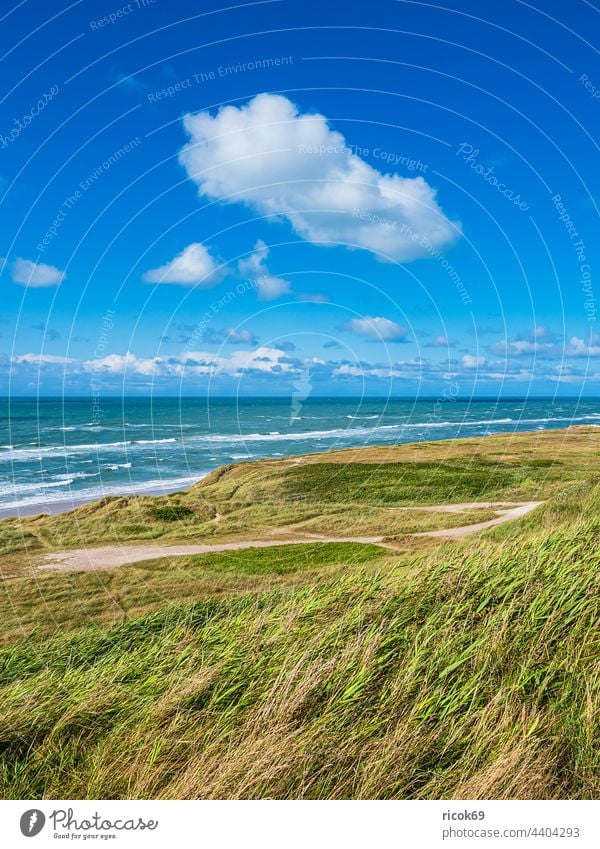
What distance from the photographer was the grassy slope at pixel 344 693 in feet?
16.4

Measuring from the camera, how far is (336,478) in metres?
29.9

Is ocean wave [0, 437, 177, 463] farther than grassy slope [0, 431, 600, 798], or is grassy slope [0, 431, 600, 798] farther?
ocean wave [0, 437, 177, 463]

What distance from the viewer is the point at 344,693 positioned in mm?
5656

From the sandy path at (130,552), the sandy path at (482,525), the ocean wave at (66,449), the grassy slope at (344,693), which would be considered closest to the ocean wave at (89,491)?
the sandy path at (130,552)

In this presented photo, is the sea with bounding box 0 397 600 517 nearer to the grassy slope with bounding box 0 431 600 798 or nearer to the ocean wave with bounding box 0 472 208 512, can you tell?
the ocean wave with bounding box 0 472 208 512

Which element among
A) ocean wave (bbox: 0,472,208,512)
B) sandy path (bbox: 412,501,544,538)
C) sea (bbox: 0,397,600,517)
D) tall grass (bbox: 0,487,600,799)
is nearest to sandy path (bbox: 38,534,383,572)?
sandy path (bbox: 412,501,544,538)

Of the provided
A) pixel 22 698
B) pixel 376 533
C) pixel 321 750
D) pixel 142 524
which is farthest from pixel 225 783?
pixel 142 524

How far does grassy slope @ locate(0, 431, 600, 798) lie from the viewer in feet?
16.4

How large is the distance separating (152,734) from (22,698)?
65.0 inches

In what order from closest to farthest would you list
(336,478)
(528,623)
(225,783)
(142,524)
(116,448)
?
(225,783)
(528,623)
(142,524)
(336,478)
(116,448)

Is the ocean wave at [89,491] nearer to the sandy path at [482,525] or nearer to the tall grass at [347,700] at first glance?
the sandy path at [482,525]

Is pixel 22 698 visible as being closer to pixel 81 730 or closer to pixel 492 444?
pixel 81 730

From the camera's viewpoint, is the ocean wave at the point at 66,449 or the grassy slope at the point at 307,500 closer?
the grassy slope at the point at 307,500

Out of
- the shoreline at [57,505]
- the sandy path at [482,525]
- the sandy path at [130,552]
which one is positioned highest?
the sandy path at [482,525]
